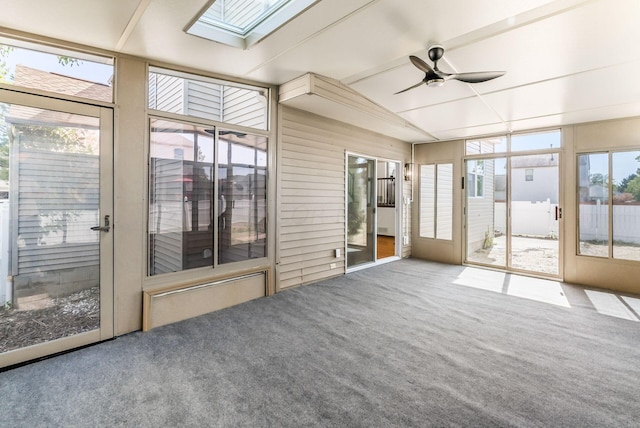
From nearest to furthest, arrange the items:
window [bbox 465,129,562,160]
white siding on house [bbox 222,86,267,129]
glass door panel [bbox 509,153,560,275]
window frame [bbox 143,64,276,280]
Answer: window frame [bbox 143,64,276,280], white siding on house [bbox 222,86,267,129], window [bbox 465,129,562,160], glass door panel [bbox 509,153,560,275]

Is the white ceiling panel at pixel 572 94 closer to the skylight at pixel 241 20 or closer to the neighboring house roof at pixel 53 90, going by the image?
the skylight at pixel 241 20

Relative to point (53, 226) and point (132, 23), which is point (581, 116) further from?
point (53, 226)

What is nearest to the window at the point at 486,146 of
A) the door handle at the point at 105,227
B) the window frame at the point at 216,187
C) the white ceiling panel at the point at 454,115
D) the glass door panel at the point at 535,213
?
the glass door panel at the point at 535,213

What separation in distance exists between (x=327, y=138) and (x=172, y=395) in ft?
13.4

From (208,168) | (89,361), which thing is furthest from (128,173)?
(89,361)

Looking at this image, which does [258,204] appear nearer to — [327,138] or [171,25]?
[327,138]

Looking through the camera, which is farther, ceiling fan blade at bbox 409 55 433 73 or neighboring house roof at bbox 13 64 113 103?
ceiling fan blade at bbox 409 55 433 73

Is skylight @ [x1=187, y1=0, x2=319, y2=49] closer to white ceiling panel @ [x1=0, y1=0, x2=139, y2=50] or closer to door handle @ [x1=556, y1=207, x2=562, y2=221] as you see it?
white ceiling panel @ [x1=0, y1=0, x2=139, y2=50]

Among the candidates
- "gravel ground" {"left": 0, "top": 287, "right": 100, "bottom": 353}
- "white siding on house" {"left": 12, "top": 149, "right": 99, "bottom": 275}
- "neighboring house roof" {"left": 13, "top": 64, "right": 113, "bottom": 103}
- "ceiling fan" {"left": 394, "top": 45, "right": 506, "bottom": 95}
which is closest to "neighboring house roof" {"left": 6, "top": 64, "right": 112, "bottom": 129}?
"neighboring house roof" {"left": 13, "top": 64, "right": 113, "bottom": 103}

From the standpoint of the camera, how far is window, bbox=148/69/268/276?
328 cm

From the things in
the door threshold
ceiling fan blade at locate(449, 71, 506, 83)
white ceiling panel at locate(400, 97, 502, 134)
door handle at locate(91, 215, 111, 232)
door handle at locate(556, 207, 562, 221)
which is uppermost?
white ceiling panel at locate(400, 97, 502, 134)

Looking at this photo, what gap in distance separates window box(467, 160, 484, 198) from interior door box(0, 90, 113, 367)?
632cm

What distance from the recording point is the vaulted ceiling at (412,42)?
2336 mm

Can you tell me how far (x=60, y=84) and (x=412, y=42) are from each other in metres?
3.33
